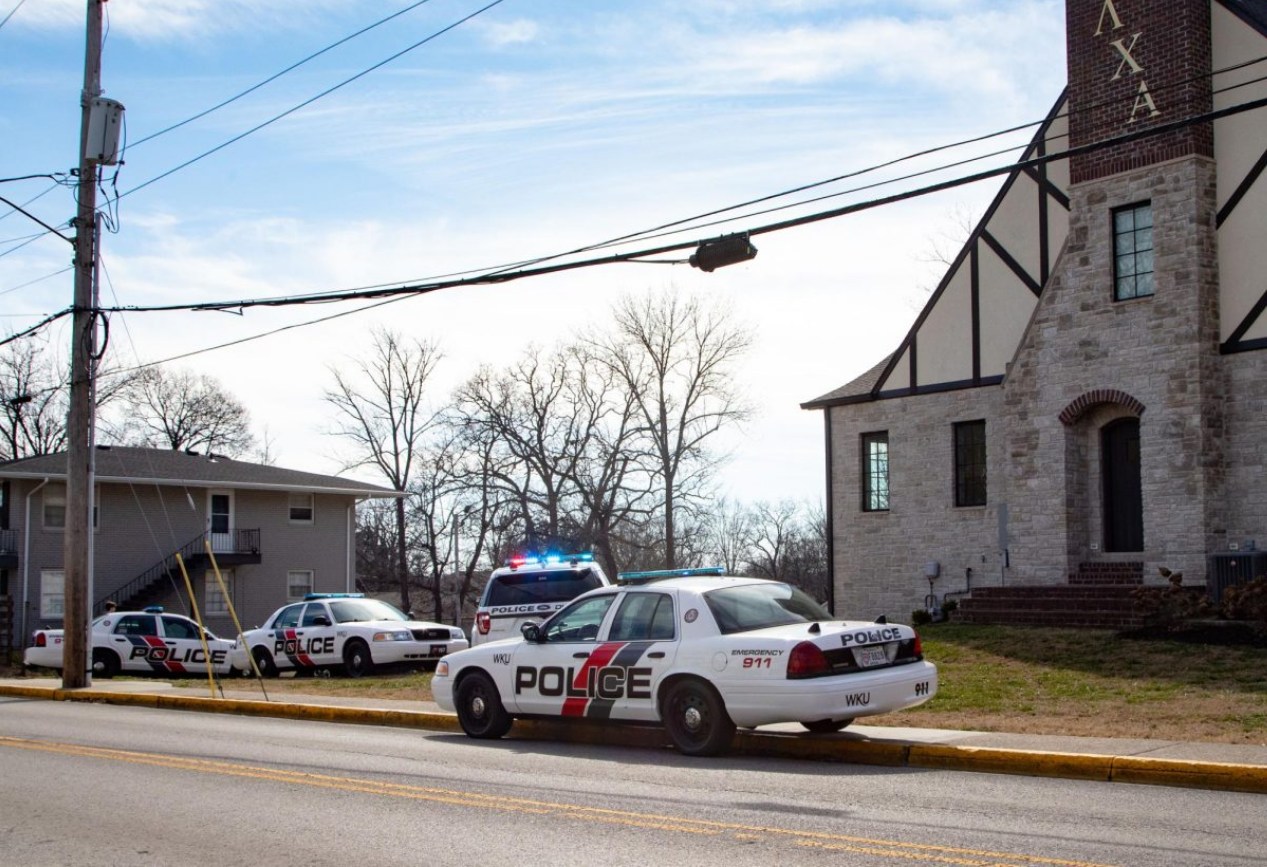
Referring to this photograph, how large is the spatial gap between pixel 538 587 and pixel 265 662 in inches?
325

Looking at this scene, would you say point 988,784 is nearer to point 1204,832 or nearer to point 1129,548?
point 1204,832

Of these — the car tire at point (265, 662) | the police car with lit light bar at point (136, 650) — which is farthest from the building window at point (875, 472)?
the police car with lit light bar at point (136, 650)

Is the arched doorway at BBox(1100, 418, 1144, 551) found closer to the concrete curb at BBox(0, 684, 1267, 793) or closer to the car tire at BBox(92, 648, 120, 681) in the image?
the concrete curb at BBox(0, 684, 1267, 793)

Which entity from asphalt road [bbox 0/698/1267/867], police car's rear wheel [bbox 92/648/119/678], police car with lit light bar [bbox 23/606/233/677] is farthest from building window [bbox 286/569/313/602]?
asphalt road [bbox 0/698/1267/867]

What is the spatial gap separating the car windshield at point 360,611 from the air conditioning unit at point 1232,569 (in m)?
13.5

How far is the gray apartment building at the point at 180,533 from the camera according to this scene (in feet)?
124

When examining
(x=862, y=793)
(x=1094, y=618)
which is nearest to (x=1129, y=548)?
(x=1094, y=618)

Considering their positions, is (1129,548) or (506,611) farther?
(1129,548)

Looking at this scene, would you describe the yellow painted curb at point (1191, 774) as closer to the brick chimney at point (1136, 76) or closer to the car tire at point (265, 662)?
the brick chimney at point (1136, 76)

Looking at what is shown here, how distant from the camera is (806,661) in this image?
10.9m

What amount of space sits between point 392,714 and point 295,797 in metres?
5.94

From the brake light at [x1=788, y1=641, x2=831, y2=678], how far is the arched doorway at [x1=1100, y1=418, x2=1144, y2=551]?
46.3 ft

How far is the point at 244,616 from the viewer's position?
41562mm

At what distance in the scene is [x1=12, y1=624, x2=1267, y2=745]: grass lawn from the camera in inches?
492
